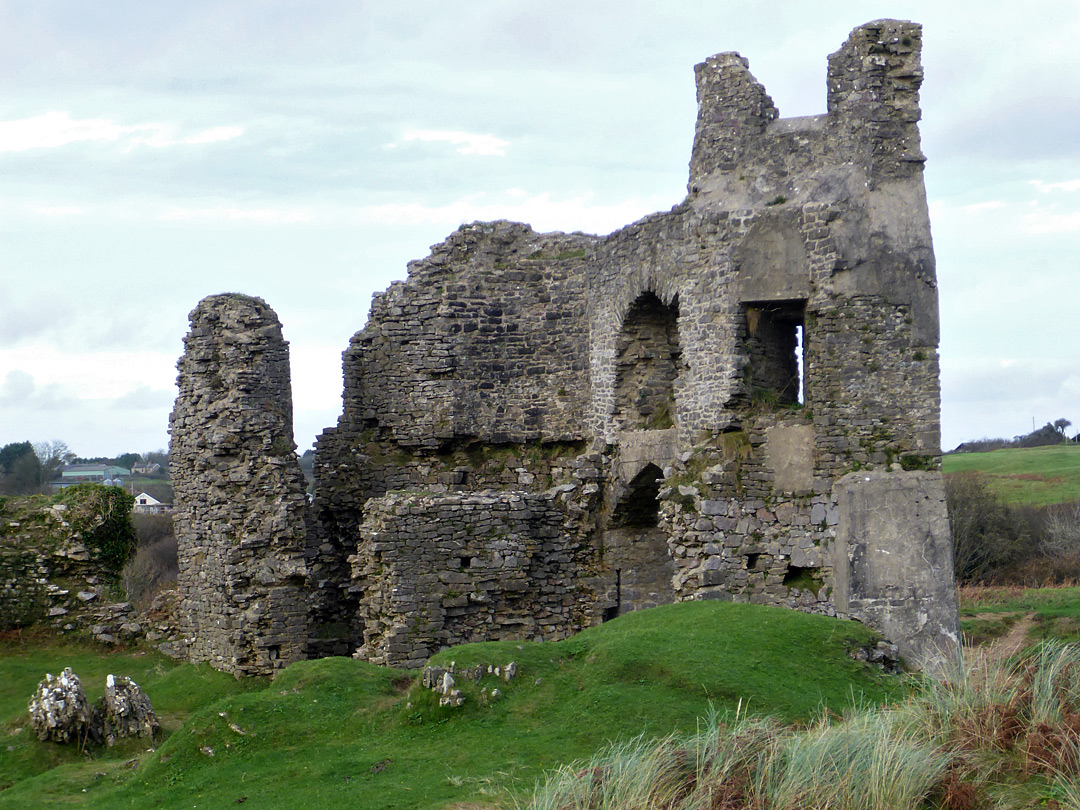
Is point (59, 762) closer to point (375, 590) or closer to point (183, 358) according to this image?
point (375, 590)

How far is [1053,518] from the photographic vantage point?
129ft

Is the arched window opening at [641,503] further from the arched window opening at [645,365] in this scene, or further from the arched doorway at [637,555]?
the arched window opening at [645,365]

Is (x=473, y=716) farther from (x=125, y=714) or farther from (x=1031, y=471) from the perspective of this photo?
(x=1031, y=471)

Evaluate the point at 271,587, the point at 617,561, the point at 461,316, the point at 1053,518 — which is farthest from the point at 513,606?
the point at 1053,518

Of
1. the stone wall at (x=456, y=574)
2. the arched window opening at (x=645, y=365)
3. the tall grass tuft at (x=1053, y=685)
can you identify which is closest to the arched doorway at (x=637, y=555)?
the stone wall at (x=456, y=574)

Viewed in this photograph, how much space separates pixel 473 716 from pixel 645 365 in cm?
860

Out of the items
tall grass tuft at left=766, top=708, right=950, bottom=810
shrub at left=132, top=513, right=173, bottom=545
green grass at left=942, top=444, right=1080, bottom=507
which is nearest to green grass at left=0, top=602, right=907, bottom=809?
tall grass tuft at left=766, top=708, right=950, bottom=810

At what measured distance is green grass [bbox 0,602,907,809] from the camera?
1004 cm

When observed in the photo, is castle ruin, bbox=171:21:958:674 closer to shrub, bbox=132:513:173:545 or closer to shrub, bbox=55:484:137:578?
shrub, bbox=55:484:137:578

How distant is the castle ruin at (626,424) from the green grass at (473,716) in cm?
262

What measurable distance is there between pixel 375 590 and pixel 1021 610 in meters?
12.6

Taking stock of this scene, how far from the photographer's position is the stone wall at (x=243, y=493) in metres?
17.8

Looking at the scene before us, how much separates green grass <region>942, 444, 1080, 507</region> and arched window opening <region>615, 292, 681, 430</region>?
24.9 m

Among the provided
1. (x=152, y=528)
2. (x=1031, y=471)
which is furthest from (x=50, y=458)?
(x=1031, y=471)
